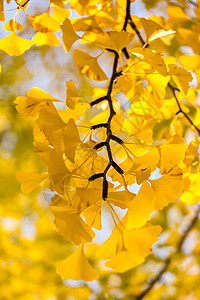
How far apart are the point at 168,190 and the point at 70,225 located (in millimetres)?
165

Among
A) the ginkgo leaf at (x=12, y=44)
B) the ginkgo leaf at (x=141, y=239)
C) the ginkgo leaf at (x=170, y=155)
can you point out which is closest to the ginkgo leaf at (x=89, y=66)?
the ginkgo leaf at (x=12, y=44)

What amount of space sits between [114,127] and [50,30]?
0.23m

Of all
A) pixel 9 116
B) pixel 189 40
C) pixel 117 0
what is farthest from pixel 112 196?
pixel 9 116

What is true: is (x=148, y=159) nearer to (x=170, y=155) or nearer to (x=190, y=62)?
(x=170, y=155)

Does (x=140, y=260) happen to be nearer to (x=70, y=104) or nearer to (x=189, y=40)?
(x=70, y=104)

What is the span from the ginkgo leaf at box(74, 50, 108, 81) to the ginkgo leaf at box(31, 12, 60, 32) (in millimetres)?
68

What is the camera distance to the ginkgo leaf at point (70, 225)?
531 mm

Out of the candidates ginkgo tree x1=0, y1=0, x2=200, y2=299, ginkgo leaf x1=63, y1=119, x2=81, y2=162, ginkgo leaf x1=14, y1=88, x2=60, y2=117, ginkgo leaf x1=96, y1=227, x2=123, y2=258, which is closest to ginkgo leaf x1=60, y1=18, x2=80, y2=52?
ginkgo tree x1=0, y1=0, x2=200, y2=299

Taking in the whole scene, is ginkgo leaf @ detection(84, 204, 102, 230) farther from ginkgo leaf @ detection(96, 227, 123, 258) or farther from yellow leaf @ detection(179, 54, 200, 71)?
yellow leaf @ detection(179, 54, 200, 71)

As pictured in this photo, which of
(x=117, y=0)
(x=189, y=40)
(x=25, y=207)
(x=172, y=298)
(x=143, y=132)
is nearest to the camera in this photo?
(x=143, y=132)

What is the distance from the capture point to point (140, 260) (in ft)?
1.87

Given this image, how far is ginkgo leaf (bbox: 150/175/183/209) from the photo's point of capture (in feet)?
1.99

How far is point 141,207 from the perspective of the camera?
56 cm

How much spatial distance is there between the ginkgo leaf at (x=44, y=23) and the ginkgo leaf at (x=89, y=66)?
0.22ft
